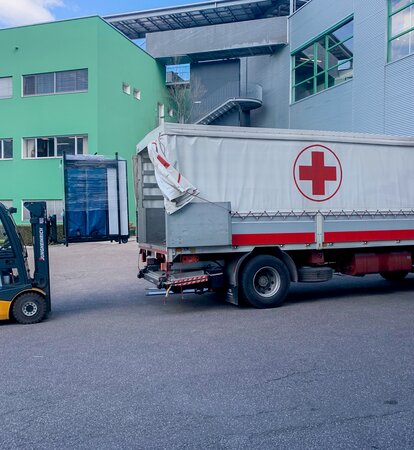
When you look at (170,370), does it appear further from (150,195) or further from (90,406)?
(150,195)

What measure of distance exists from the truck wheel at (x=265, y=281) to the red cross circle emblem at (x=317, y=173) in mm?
1485

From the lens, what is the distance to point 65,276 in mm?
14570

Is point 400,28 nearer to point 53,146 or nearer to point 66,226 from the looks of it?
point 66,226

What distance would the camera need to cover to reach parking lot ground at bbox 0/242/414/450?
4219mm

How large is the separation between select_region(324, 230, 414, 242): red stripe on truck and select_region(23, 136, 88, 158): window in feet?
61.9

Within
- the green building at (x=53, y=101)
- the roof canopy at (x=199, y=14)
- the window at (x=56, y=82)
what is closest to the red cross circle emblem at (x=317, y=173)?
the green building at (x=53, y=101)

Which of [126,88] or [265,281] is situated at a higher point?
[126,88]

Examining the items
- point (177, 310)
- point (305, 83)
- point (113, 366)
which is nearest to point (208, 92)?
point (305, 83)

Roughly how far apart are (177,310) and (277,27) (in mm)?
21907

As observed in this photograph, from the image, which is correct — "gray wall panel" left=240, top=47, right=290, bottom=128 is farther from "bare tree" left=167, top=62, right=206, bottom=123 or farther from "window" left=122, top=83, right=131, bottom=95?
"window" left=122, top=83, right=131, bottom=95

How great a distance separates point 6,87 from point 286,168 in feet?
73.4

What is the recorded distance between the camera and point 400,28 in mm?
17672

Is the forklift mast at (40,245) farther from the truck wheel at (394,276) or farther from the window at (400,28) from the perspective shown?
the window at (400,28)

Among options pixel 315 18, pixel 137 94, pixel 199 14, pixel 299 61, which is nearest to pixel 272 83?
pixel 299 61
